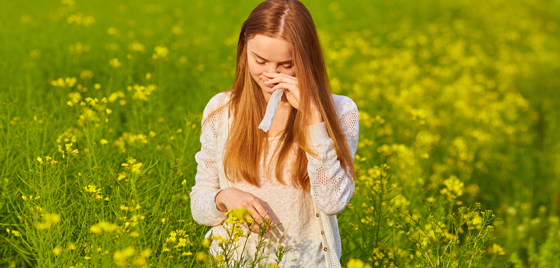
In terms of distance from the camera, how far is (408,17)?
10977 millimetres

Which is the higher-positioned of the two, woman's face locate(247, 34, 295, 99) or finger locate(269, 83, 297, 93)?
woman's face locate(247, 34, 295, 99)

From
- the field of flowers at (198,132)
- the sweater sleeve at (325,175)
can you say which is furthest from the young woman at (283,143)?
the field of flowers at (198,132)

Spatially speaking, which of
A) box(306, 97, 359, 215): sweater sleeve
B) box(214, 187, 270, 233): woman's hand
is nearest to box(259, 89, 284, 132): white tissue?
box(306, 97, 359, 215): sweater sleeve

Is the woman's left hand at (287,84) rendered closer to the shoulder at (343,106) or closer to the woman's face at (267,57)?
the woman's face at (267,57)

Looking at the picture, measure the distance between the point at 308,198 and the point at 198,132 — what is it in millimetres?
960

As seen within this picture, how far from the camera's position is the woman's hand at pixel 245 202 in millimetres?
1564

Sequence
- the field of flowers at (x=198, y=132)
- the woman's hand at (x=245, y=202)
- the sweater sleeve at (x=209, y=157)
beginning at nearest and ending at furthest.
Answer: the woman's hand at (x=245, y=202), the field of flowers at (x=198, y=132), the sweater sleeve at (x=209, y=157)

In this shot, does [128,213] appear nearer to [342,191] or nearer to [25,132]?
[342,191]

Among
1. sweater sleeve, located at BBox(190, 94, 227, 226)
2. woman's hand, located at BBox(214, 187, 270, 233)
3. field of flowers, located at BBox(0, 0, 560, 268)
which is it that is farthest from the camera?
sweater sleeve, located at BBox(190, 94, 227, 226)

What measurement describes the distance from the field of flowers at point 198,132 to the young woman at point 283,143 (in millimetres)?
203

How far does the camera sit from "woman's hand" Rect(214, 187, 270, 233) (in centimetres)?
156

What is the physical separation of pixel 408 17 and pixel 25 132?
9730mm

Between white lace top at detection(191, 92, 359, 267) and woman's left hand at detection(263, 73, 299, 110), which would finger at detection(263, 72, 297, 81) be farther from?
white lace top at detection(191, 92, 359, 267)

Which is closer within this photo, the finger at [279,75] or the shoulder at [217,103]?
the finger at [279,75]
